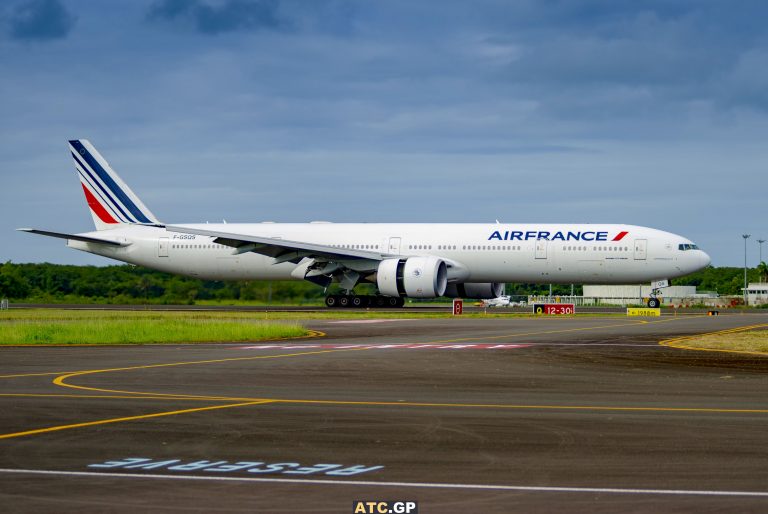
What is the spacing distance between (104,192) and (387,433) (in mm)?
62091

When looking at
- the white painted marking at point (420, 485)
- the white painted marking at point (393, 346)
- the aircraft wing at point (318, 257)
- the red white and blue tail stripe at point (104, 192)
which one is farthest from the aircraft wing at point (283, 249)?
the white painted marking at point (420, 485)

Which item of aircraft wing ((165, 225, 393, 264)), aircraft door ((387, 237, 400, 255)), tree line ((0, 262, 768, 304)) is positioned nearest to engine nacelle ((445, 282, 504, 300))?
aircraft door ((387, 237, 400, 255))

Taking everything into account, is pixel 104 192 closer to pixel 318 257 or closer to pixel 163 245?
pixel 163 245

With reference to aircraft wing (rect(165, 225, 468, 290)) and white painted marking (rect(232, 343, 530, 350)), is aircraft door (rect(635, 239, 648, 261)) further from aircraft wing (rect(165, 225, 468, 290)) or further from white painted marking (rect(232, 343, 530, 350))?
white painted marking (rect(232, 343, 530, 350))

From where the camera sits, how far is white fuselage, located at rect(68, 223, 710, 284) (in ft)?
204

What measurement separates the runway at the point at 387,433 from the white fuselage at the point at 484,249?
35.2 metres

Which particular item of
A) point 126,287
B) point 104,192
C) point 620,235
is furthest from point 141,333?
point 126,287

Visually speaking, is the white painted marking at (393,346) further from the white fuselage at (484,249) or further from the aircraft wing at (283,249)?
the white fuselage at (484,249)

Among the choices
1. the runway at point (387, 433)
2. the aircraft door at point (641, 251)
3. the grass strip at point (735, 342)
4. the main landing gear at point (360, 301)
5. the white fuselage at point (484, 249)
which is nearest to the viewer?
the runway at point (387, 433)

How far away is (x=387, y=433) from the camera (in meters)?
14.0

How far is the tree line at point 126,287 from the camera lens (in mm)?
73500

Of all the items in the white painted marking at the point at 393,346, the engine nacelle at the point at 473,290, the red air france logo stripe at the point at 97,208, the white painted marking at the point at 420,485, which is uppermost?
the red air france logo stripe at the point at 97,208

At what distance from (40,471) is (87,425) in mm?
3641

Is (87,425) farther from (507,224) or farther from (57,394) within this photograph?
(507,224)
